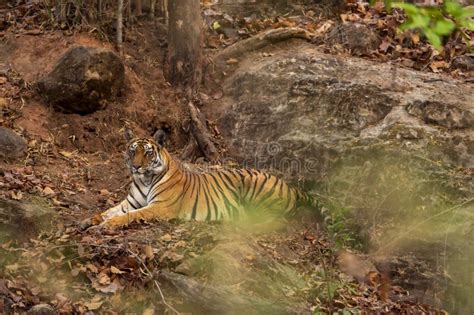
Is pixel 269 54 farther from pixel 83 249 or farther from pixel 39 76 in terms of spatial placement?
pixel 83 249

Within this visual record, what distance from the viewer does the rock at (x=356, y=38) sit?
10.4m

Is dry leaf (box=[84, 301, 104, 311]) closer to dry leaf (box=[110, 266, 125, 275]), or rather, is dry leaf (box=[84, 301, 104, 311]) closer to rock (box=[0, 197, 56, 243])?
dry leaf (box=[110, 266, 125, 275])

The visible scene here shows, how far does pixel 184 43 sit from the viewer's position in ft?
33.2

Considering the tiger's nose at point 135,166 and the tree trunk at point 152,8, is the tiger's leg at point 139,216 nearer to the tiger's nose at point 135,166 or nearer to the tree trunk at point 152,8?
the tiger's nose at point 135,166

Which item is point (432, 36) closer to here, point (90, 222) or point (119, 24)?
point (90, 222)

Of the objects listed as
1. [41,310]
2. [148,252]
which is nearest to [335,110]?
[148,252]

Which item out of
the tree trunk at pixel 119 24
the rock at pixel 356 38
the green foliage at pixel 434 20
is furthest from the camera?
the rock at pixel 356 38

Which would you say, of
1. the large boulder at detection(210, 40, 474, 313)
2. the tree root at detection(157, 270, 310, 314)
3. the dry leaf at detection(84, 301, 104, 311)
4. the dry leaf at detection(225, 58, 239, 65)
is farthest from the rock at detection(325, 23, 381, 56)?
the dry leaf at detection(84, 301, 104, 311)

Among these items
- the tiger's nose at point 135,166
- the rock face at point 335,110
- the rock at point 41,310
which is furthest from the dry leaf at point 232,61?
the rock at point 41,310

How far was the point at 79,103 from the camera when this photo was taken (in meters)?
9.29

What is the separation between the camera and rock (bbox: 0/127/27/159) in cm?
819

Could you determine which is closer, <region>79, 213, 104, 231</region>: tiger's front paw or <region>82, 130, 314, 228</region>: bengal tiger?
<region>79, 213, 104, 231</region>: tiger's front paw

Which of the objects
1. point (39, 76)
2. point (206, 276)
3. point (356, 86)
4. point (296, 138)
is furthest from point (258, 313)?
point (39, 76)

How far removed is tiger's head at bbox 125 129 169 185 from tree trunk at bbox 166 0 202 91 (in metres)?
2.35
